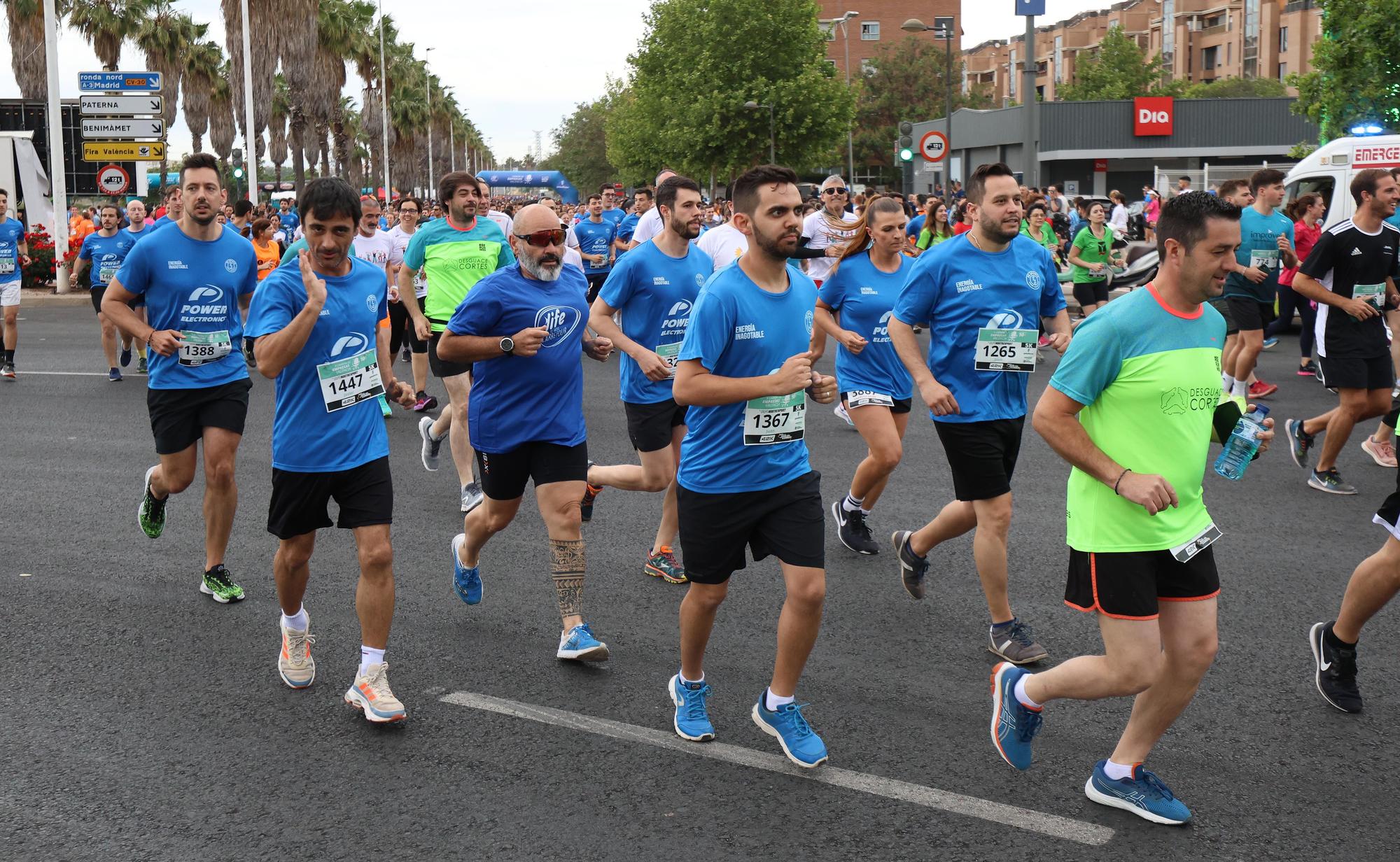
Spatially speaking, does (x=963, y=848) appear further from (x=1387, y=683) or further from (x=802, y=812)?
(x=1387, y=683)

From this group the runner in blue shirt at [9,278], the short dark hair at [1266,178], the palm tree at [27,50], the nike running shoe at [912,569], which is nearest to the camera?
the nike running shoe at [912,569]

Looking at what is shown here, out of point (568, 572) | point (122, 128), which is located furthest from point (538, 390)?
point (122, 128)

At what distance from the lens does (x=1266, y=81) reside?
8400cm

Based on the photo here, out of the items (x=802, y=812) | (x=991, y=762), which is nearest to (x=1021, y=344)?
(x=991, y=762)

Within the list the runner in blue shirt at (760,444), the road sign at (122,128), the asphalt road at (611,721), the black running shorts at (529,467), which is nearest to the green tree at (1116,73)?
the road sign at (122,128)

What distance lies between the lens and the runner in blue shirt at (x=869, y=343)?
6.66 metres

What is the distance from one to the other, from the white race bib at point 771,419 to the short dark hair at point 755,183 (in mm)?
613

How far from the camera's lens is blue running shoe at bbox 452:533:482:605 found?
6.05 m

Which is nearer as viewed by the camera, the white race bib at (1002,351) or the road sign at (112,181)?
the white race bib at (1002,351)

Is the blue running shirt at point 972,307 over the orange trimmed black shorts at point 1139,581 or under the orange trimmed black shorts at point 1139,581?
over

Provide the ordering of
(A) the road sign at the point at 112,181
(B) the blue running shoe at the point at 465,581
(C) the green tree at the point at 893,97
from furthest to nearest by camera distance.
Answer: (C) the green tree at the point at 893,97
(A) the road sign at the point at 112,181
(B) the blue running shoe at the point at 465,581

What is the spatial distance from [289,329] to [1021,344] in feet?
9.51

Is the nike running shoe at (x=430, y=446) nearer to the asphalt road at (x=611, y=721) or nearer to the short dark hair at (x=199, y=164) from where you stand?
the asphalt road at (x=611, y=721)

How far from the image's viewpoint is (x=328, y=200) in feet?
15.8
